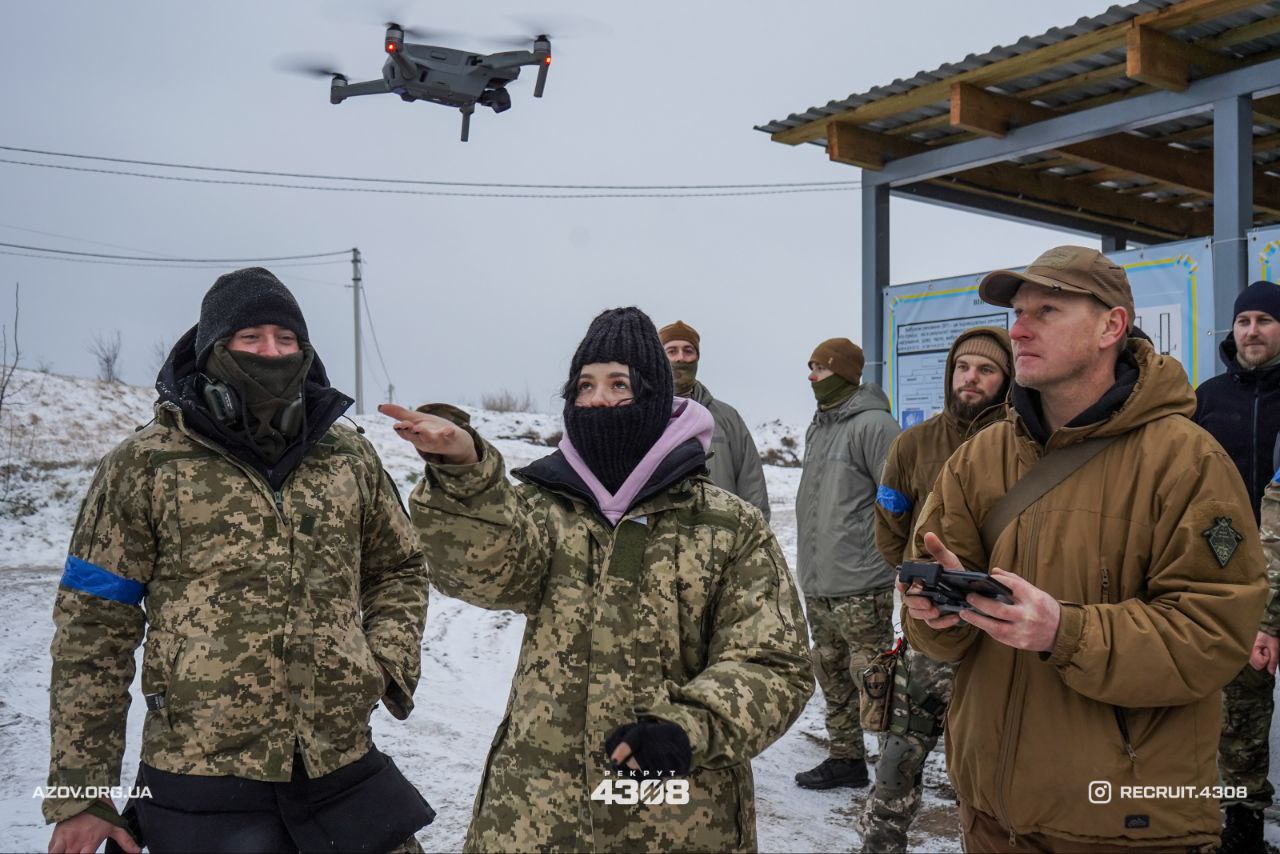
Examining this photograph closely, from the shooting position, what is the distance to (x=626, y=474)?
2453 mm

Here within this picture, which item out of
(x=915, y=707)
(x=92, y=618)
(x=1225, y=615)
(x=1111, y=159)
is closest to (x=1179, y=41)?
(x=1111, y=159)

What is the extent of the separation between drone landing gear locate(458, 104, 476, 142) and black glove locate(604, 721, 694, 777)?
13.3 meters

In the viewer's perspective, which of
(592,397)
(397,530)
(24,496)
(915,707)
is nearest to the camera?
(592,397)

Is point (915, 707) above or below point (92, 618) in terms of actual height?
below

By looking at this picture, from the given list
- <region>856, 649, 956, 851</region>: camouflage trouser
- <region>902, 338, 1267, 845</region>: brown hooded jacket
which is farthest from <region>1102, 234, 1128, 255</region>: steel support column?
<region>902, 338, 1267, 845</region>: brown hooded jacket

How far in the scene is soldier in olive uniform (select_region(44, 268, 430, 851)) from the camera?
2686 mm

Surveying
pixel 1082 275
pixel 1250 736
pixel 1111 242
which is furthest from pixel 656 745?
pixel 1111 242

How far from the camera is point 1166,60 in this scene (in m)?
5.64

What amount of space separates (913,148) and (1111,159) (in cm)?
128

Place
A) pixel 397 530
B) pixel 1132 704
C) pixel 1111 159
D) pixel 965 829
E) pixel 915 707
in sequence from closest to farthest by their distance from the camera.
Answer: pixel 1132 704, pixel 965 829, pixel 397 530, pixel 915 707, pixel 1111 159

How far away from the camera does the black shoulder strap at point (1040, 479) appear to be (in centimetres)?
247

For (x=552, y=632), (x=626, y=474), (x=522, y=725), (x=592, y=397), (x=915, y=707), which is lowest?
(x=915, y=707)

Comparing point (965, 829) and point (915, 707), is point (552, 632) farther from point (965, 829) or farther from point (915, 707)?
point (915, 707)

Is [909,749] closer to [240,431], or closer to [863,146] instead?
[240,431]
